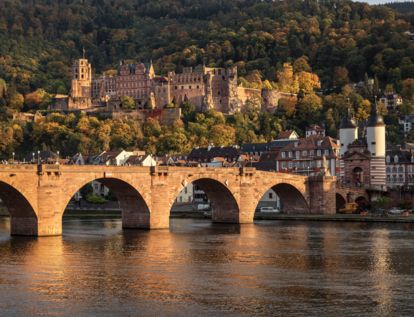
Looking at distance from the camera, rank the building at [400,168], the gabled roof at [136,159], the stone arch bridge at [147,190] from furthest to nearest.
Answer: the gabled roof at [136,159] < the building at [400,168] < the stone arch bridge at [147,190]

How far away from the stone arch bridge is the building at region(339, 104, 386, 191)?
750 cm

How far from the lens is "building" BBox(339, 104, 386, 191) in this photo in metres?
99.4

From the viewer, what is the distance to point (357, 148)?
100750 millimetres

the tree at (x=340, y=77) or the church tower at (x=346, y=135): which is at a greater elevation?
the tree at (x=340, y=77)

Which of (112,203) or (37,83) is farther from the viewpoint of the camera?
(37,83)

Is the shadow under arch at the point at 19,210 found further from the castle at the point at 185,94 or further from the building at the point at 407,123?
the castle at the point at 185,94

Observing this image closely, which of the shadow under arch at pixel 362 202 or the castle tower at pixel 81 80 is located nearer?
the shadow under arch at pixel 362 202

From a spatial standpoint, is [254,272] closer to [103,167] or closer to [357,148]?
[103,167]

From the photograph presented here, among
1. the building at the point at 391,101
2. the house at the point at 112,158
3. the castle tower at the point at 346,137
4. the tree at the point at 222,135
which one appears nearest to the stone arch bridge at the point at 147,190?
the castle tower at the point at 346,137

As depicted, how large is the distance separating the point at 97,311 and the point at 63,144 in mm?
107510

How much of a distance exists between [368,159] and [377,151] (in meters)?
1.25

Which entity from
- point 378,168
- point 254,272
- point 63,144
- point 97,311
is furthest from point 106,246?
point 63,144

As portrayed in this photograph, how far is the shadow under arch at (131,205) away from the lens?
70.5 meters

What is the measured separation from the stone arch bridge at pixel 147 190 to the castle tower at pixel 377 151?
7.62 m
